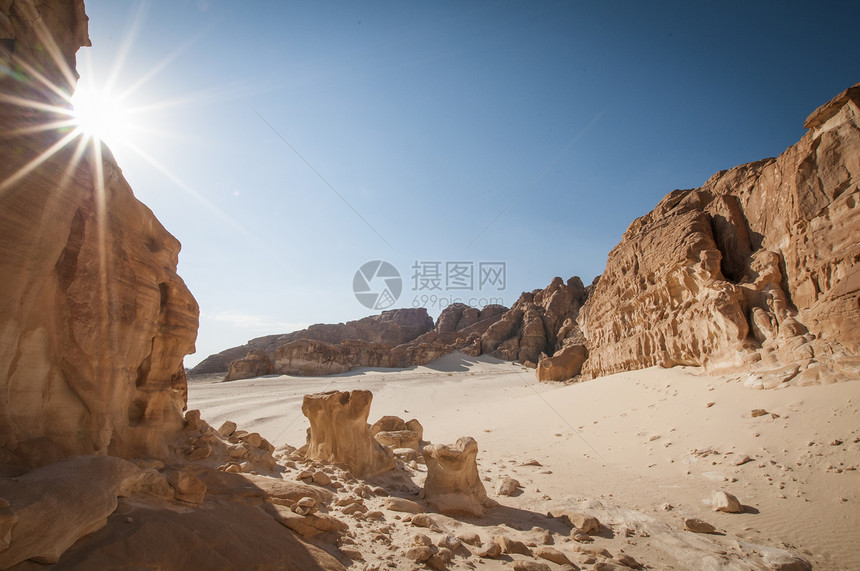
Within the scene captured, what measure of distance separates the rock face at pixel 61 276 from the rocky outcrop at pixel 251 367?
41.6 meters

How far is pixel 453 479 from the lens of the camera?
7.02m

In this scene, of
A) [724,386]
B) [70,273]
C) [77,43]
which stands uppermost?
[77,43]

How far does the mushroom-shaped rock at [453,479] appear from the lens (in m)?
6.76

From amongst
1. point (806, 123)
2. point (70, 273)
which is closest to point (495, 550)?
point (70, 273)

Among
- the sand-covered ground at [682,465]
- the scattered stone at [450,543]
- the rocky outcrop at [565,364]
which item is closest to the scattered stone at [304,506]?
the sand-covered ground at [682,465]

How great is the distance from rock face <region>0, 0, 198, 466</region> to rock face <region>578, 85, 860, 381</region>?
14.5m

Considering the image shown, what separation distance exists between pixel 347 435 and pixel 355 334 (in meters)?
66.6

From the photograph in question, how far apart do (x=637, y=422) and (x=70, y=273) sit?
14.7 meters

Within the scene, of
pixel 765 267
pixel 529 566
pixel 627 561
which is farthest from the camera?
pixel 765 267

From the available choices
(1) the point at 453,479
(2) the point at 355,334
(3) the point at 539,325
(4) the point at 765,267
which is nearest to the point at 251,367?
(2) the point at 355,334

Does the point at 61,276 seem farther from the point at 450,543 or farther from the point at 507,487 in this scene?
the point at 507,487

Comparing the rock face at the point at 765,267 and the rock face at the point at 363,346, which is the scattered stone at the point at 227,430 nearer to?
the rock face at the point at 765,267

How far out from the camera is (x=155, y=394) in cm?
632

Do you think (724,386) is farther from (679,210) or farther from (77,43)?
(77,43)
